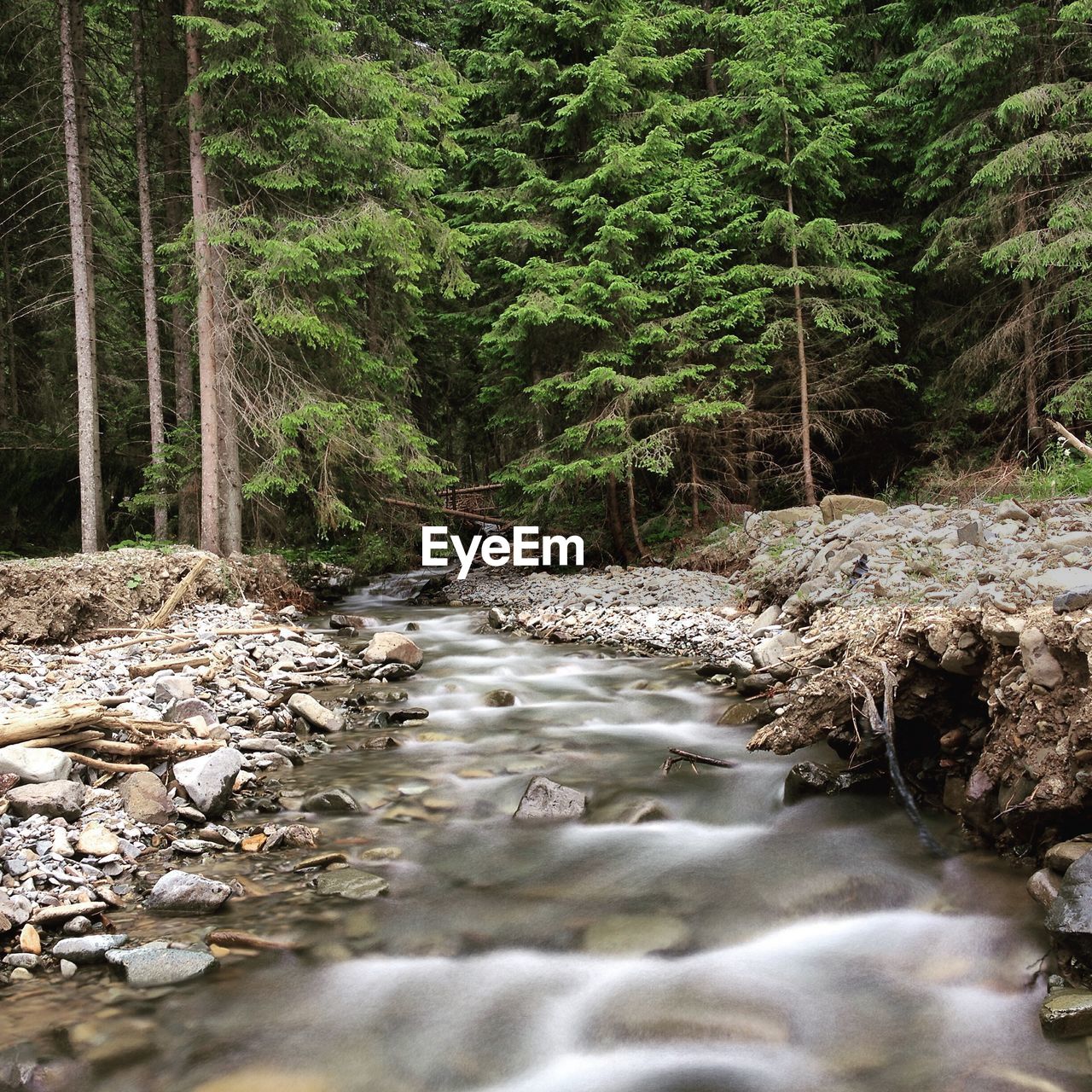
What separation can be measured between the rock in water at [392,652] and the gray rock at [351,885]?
459 cm

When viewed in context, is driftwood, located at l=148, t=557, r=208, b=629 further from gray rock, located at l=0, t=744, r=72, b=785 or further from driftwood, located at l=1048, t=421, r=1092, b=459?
driftwood, located at l=1048, t=421, r=1092, b=459

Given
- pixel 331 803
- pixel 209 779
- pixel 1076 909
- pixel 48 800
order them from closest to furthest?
1. pixel 1076 909
2. pixel 48 800
3. pixel 209 779
4. pixel 331 803

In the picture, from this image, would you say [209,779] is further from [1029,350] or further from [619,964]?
[1029,350]

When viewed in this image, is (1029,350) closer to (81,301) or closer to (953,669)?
(953,669)

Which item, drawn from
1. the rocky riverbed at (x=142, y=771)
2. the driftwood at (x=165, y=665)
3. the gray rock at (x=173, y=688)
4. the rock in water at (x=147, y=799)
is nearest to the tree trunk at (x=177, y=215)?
the rocky riverbed at (x=142, y=771)

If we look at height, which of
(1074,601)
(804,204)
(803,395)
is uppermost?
(804,204)

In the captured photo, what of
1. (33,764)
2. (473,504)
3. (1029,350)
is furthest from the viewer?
(473,504)

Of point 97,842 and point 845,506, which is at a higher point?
point 845,506

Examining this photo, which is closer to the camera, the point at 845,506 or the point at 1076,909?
the point at 1076,909

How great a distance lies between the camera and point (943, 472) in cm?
1457

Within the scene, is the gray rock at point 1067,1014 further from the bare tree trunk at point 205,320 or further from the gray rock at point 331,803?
the bare tree trunk at point 205,320

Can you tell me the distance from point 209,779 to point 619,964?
269 cm

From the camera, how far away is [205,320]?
36.7ft

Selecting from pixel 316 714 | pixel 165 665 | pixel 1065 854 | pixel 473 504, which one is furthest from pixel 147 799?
pixel 473 504
